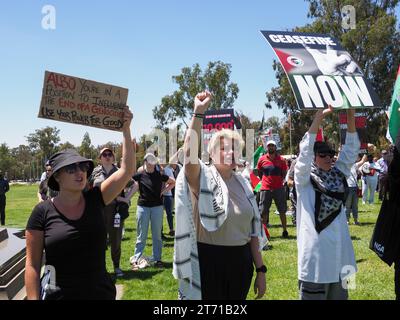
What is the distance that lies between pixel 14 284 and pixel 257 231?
9.80 ft

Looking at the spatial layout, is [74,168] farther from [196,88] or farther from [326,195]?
[196,88]

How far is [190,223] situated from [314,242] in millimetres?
1125

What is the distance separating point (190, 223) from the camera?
314 cm

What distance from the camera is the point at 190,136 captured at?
3.08m

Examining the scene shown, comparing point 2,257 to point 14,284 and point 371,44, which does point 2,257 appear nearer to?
point 14,284

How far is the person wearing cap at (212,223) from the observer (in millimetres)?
3119

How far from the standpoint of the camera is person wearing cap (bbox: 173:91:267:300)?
3.12 m

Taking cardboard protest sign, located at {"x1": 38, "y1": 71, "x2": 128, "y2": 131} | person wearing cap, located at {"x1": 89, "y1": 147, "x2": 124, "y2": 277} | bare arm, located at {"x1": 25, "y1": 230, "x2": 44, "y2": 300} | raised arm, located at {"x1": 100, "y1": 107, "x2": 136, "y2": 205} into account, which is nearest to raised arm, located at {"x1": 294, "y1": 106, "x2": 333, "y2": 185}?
raised arm, located at {"x1": 100, "y1": 107, "x2": 136, "y2": 205}

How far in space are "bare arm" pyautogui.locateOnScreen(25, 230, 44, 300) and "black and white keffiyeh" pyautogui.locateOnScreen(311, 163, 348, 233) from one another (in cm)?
215

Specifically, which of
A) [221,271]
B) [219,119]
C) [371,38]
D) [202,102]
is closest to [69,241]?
[221,271]

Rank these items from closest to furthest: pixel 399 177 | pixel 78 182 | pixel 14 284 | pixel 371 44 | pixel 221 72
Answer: pixel 78 182, pixel 399 177, pixel 14 284, pixel 371 44, pixel 221 72

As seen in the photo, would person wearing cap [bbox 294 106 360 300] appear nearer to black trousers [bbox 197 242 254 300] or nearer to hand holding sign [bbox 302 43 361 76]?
hand holding sign [bbox 302 43 361 76]

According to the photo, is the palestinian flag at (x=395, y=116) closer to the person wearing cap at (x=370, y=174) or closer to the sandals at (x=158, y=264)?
the sandals at (x=158, y=264)
